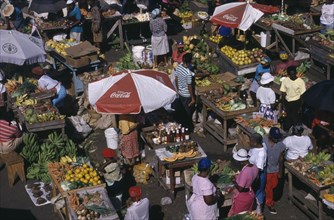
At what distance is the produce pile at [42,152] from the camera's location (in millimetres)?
13836

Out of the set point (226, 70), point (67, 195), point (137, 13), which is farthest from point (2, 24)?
point (67, 195)

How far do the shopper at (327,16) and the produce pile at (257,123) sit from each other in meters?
5.87

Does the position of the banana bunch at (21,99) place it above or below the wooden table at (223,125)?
above

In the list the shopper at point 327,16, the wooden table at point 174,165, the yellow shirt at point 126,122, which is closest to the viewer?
the wooden table at point 174,165

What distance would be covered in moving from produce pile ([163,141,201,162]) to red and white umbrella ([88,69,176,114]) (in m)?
0.92

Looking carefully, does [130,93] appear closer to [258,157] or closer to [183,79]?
[183,79]

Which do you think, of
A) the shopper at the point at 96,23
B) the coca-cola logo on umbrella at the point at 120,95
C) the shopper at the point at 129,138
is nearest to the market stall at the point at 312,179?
the shopper at the point at 129,138

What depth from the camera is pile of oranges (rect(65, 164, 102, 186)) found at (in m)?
11.6

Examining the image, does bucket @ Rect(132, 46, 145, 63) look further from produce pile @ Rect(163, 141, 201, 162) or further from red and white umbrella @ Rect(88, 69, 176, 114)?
produce pile @ Rect(163, 141, 201, 162)

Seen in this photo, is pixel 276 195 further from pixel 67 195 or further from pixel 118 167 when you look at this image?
pixel 67 195

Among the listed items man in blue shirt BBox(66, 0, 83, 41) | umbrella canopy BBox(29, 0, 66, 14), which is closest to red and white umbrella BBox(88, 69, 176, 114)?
man in blue shirt BBox(66, 0, 83, 41)

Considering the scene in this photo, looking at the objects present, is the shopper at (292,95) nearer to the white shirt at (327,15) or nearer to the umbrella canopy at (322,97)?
the umbrella canopy at (322,97)

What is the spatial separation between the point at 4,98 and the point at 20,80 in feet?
2.77

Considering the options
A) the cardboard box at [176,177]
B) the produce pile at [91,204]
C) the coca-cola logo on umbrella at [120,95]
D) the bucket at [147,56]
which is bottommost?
the cardboard box at [176,177]
